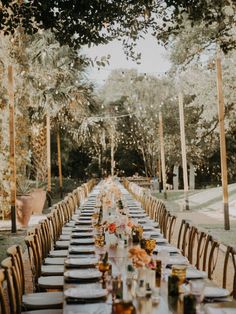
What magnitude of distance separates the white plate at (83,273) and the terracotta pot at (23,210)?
10407mm

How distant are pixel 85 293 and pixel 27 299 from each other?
110cm

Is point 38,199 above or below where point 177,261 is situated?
above

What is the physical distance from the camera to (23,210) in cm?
1516

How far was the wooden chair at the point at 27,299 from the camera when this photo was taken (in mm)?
4516

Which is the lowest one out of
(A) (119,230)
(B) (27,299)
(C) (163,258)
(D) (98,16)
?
(B) (27,299)

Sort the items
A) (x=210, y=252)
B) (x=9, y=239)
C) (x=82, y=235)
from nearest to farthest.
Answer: (x=210, y=252), (x=82, y=235), (x=9, y=239)

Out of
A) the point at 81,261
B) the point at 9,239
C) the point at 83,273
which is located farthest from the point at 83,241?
the point at 9,239

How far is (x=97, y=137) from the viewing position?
2584 cm

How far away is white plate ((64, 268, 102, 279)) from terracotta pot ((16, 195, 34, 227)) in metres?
10.4

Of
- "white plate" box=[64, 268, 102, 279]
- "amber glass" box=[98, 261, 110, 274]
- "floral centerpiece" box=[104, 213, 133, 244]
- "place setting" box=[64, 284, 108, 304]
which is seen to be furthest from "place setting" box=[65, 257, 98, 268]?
"place setting" box=[64, 284, 108, 304]

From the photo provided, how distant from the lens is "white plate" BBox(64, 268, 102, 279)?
4.71 m

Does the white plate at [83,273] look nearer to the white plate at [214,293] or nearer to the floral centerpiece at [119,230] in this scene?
the white plate at [214,293]

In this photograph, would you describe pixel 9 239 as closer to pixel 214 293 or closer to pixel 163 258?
pixel 163 258

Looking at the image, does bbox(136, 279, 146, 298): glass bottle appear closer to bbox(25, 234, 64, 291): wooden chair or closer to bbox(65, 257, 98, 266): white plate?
bbox(65, 257, 98, 266): white plate
